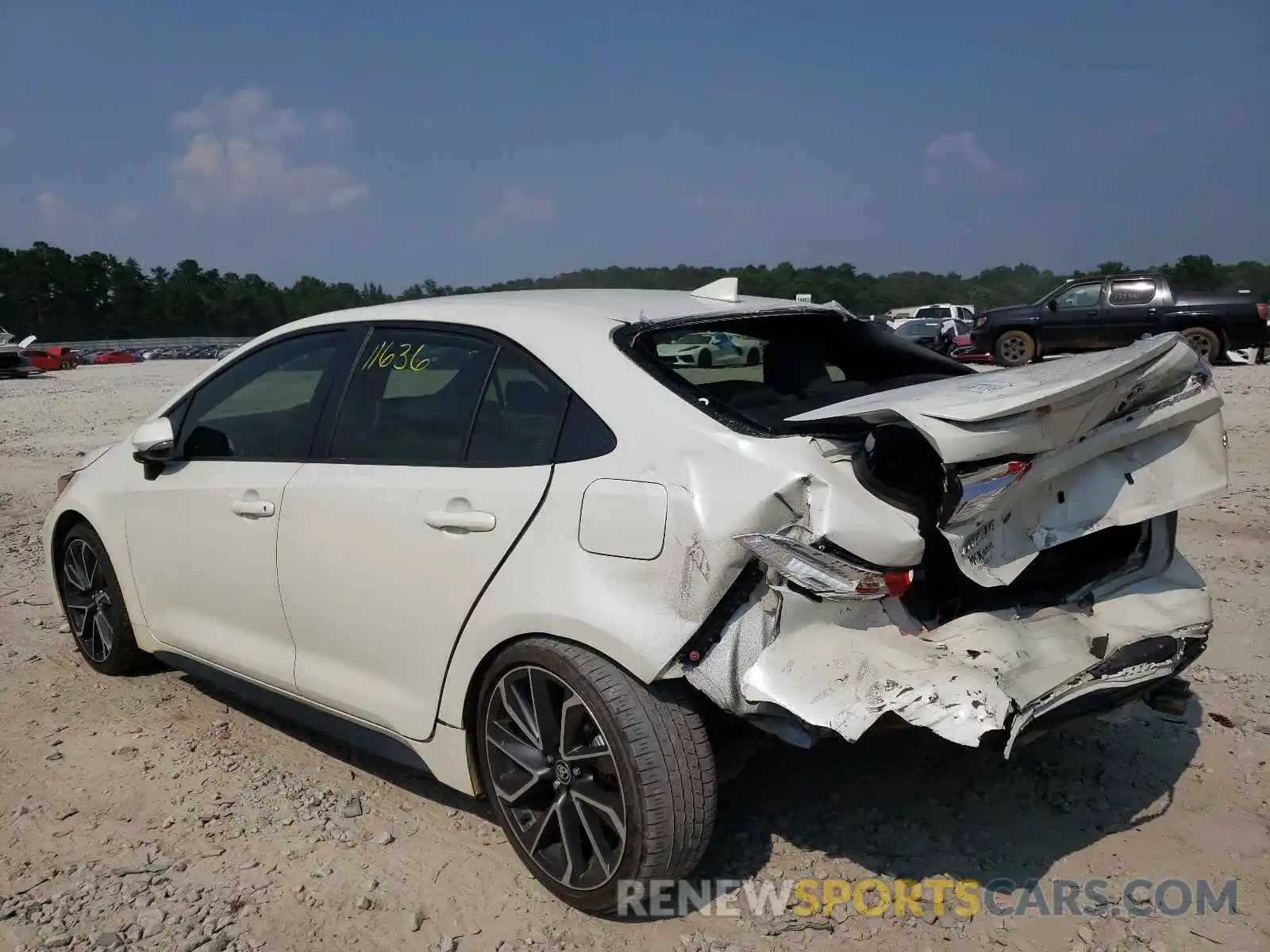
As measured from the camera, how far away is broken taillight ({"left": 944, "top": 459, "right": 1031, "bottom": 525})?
2.40 metres

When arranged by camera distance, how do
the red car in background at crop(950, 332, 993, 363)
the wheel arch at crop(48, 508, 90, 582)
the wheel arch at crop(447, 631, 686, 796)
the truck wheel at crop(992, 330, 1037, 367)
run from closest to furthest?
the wheel arch at crop(447, 631, 686, 796)
the wheel arch at crop(48, 508, 90, 582)
the truck wheel at crop(992, 330, 1037, 367)
the red car in background at crop(950, 332, 993, 363)

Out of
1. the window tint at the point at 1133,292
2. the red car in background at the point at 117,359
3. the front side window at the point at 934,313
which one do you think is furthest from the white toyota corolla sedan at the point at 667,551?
the red car in background at the point at 117,359

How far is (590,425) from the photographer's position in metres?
2.71

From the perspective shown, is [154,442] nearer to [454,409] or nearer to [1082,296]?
[454,409]

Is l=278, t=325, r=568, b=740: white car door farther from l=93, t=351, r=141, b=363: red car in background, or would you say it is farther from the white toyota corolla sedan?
l=93, t=351, r=141, b=363: red car in background

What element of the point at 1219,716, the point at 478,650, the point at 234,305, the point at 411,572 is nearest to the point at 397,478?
the point at 411,572

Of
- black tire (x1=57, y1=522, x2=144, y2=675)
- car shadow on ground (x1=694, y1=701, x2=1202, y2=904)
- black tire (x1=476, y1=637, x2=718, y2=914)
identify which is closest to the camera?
black tire (x1=476, y1=637, x2=718, y2=914)

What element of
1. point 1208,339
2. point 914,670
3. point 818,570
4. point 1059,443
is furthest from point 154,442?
point 1208,339

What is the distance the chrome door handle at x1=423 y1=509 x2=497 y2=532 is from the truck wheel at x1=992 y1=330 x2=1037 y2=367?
18.6m

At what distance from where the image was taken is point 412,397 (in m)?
3.20

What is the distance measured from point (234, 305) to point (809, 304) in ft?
290

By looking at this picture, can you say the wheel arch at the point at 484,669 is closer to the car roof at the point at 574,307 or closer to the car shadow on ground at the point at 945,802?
the car shadow on ground at the point at 945,802

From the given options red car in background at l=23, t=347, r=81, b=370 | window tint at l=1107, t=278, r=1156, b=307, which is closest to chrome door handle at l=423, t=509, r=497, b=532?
window tint at l=1107, t=278, r=1156, b=307

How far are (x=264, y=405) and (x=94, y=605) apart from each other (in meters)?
1.48
